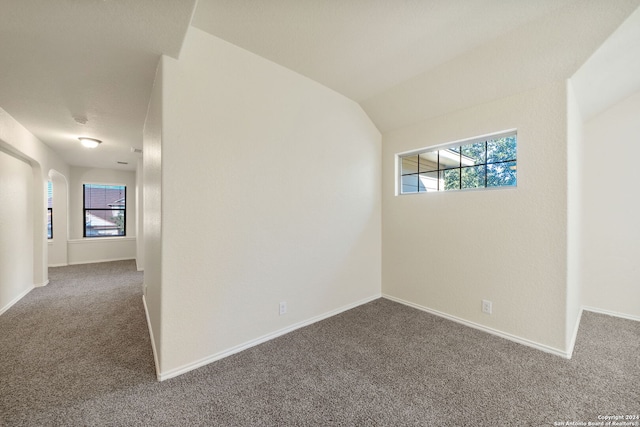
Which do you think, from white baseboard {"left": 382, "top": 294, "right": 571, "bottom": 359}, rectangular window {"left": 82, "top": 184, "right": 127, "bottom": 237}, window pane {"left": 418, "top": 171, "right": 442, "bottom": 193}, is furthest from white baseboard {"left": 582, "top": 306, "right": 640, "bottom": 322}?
rectangular window {"left": 82, "top": 184, "right": 127, "bottom": 237}

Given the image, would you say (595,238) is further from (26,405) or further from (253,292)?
(26,405)

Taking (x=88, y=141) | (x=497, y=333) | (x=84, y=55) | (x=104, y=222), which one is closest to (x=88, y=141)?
(x=88, y=141)

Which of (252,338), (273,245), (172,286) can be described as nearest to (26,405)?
(172,286)

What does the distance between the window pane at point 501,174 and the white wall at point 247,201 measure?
1.46 metres

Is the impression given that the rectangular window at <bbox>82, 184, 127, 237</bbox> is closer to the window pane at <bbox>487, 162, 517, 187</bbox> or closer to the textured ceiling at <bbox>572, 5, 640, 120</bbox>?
the window pane at <bbox>487, 162, 517, 187</bbox>

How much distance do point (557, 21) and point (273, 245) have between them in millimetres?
2803

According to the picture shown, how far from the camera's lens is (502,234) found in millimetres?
2502

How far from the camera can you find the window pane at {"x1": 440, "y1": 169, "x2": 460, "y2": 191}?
2985mm

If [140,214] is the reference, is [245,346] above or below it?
below

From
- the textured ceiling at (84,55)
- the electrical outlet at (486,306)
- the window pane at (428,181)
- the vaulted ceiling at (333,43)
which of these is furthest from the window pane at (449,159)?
the textured ceiling at (84,55)

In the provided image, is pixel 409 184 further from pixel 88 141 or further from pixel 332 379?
pixel 88 141

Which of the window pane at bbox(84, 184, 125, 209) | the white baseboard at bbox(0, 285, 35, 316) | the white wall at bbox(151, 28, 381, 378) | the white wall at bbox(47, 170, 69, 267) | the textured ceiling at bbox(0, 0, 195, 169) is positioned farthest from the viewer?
the window pane at bbox(84, 184, 125, 209)

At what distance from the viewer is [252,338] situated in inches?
92.0

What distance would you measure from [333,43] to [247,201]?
5.06 feet
